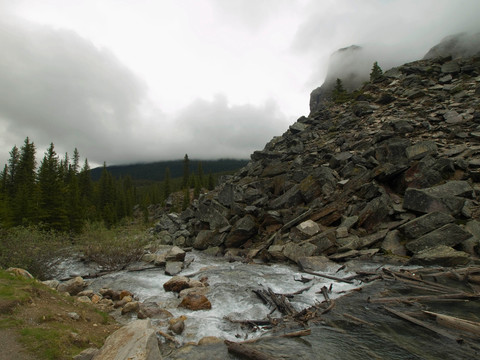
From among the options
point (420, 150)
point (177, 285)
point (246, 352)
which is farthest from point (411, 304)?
point (420, 150)

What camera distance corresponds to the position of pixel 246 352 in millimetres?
6922

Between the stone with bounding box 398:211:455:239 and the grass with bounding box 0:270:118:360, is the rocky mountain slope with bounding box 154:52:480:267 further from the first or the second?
the grass with bounding box 0:270:118:360

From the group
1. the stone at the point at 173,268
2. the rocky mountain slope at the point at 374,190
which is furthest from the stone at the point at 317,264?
the stone at the point at 173,268

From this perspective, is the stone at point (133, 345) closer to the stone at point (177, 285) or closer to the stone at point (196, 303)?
the stone at point (196, 303)

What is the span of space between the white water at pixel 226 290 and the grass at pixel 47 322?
265 centimetres

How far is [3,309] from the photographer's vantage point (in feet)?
25.9

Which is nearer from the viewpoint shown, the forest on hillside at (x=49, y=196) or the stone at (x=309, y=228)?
the stone at (x=309, y=228)

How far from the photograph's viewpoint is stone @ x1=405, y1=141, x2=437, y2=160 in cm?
2350

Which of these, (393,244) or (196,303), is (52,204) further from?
(393,244)

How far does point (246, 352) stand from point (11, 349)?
19.4 ft

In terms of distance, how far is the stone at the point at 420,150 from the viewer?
23.5m

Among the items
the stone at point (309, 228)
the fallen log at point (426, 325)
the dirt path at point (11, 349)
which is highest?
the stone at point (309, 228)

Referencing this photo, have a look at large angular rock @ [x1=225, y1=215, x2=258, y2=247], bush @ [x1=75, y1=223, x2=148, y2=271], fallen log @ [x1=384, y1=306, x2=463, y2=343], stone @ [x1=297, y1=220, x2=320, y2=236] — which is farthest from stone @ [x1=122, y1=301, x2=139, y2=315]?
large angular rock @ [x1=225, y1=215, x2=258, y2=247]

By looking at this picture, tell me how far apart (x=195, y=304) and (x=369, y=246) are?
43.1 ft
